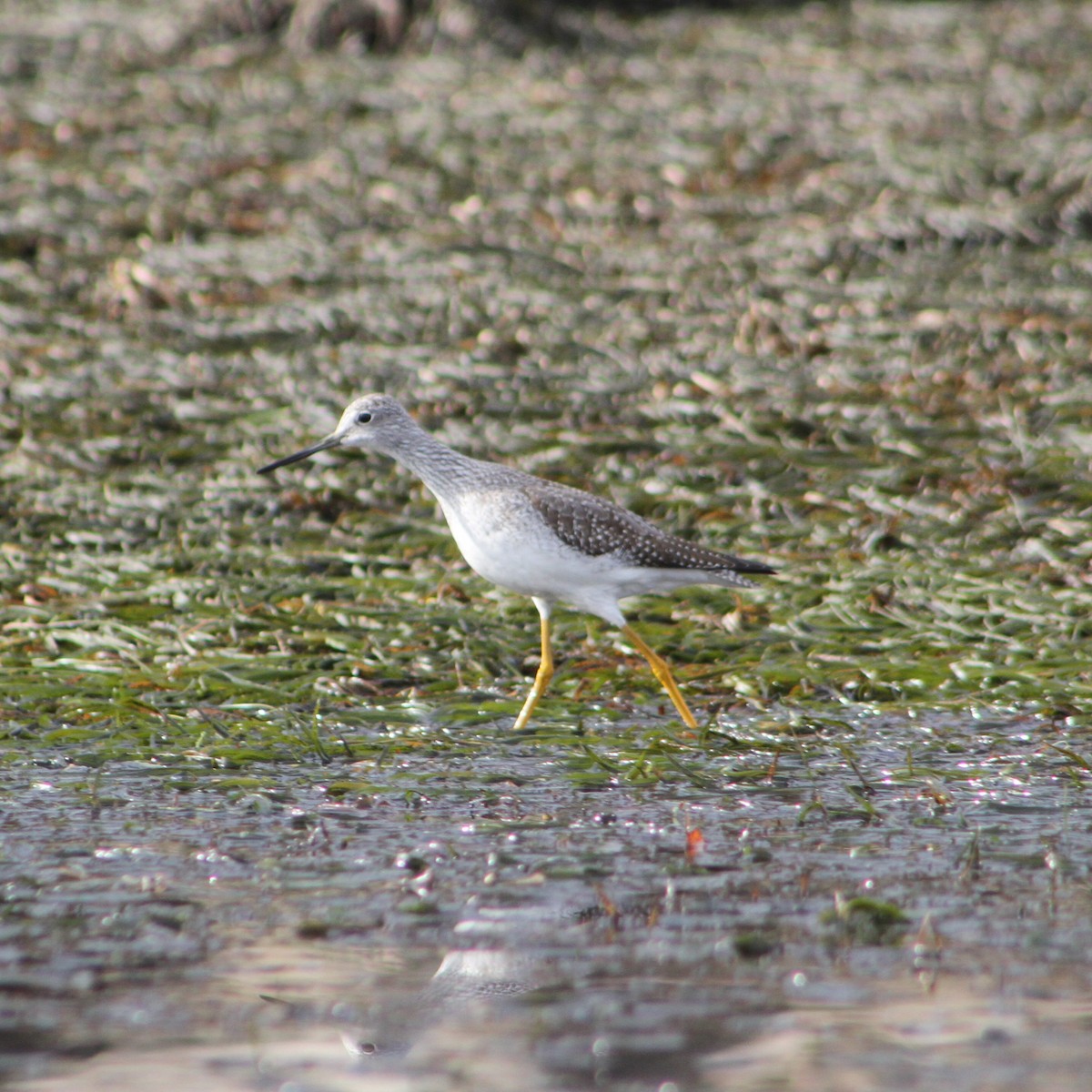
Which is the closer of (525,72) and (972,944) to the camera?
(972,944)

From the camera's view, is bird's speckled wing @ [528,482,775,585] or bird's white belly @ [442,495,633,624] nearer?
bird's white belly @ [442,495,633,624]

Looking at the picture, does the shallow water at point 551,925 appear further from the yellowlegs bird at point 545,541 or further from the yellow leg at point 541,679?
the yellowlegs bird at point 545,541

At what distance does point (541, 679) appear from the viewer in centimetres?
665

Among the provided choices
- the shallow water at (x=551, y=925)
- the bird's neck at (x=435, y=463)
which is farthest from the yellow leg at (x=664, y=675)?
the bird's neck at (x=435, y=463)

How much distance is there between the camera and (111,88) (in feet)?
50.1

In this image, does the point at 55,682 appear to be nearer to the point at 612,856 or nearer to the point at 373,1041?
the point at 612,856

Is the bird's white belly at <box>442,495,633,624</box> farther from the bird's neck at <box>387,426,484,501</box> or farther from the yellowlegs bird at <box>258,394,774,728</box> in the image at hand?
the bird's neck at <box>387,426,484,501</box>

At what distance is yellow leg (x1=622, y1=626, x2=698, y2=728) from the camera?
21.1ft

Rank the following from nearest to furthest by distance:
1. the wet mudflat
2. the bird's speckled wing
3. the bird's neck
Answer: the wet mudflat, the bird's speckled wing, the bird's neck

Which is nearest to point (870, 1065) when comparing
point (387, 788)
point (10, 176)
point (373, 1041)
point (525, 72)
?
point (373, 1041)

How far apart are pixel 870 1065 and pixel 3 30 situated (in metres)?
16.4

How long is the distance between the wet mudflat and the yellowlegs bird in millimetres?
409

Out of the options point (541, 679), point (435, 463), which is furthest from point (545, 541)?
point (435, 463)

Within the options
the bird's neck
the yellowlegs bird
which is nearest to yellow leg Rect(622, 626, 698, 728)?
the yellowlegs bird
